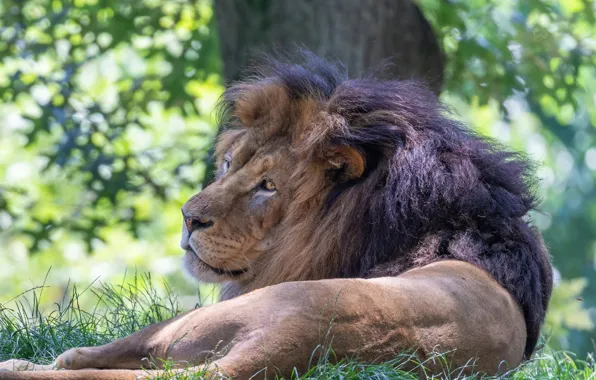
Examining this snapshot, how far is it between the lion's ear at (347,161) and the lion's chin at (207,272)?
0.60 metres

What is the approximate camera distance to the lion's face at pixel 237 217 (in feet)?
13.9

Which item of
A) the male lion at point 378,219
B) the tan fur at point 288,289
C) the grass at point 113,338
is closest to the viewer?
the tan fur at point 288,289

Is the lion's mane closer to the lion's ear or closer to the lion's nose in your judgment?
the lion's ear

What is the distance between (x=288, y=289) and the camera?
10.2 feet

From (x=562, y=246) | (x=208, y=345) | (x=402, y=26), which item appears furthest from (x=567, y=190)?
(x=208, y=345)

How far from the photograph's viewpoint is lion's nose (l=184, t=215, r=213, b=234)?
421 cm

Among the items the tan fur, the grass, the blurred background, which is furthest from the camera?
the blurred background

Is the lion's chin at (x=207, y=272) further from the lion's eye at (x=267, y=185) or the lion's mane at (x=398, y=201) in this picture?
the lion's eye at (x=267, y=185)

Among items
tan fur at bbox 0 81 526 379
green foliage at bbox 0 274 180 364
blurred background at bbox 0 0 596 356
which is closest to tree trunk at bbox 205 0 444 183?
blurred background at bbox 0 0 596 356

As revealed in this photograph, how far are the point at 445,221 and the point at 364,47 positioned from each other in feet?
12.5

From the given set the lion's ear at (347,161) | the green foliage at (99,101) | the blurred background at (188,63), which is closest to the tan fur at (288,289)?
the lion's ear at (347,161)

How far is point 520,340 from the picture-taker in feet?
12.5

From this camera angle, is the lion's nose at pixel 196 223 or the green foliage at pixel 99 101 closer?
the lion's nose at pixel 196 223

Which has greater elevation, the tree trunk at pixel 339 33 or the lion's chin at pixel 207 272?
the tree trunk at pixel 339 33
